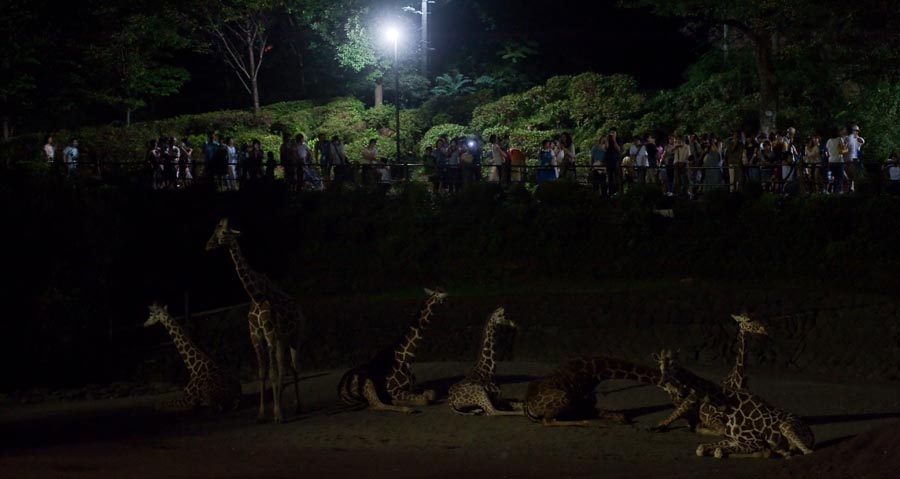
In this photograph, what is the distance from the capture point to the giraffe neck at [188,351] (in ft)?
70.5

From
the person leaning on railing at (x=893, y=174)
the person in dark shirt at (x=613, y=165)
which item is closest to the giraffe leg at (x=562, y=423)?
the person in dark shirt at (x=613, y=165)

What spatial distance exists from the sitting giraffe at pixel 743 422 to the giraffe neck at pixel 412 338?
16.2 ft

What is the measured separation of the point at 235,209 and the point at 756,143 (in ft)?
45.1

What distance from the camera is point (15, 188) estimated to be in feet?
96.4

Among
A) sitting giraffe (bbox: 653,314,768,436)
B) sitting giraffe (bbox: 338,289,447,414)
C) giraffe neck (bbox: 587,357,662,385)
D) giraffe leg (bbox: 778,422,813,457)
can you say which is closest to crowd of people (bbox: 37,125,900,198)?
sitting giraffe (bbox: 338,289,447,414)

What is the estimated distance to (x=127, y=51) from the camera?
2044 inches

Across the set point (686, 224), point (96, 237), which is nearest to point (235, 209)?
point (96, 237)

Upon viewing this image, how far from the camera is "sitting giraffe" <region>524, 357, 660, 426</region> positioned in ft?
58.3

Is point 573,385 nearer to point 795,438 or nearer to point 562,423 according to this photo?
point 562,423

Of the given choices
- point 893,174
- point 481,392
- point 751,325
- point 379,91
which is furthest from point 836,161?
point 379,91

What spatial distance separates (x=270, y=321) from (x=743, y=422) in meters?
7.67

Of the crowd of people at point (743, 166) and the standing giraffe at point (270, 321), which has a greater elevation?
the crowd of people at point (743, 166)

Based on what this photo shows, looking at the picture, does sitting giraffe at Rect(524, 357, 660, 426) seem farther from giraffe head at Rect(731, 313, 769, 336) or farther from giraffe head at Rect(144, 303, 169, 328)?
giraffe head at Rect(144, 303, 169, 328)

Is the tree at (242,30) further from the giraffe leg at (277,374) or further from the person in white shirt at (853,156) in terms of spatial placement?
the giraffe leg at (277,374)
